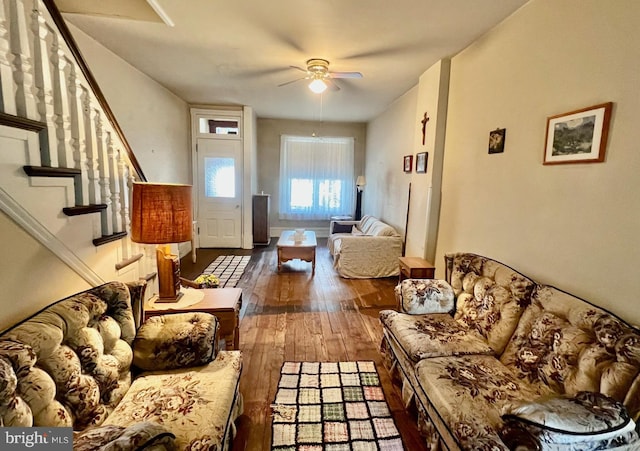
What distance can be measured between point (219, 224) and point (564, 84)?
17.8 ft

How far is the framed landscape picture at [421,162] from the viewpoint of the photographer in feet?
11.5

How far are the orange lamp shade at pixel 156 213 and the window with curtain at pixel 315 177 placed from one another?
5142mm

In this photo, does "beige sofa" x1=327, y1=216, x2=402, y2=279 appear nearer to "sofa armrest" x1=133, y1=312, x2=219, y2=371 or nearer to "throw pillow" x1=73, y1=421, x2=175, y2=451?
"sofa armrest" x1=133, y1=312, x2=219, y2=371

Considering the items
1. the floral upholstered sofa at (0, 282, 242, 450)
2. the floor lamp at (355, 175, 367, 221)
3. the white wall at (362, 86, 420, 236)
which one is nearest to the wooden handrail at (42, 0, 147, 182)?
the floral upholstered sofa at (0, 282, 242, 450)

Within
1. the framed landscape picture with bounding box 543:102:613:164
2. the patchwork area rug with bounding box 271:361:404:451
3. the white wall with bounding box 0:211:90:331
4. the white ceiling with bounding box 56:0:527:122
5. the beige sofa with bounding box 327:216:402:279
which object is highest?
the white ceiling with bounding box 56:0:527:122

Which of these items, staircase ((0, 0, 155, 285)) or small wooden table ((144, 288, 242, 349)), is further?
small wooden table ((144, 288, 242, 349))

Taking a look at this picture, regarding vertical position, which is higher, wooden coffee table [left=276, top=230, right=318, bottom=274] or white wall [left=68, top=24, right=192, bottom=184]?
white wall [left=68, top=24, right=192, bottom=184]

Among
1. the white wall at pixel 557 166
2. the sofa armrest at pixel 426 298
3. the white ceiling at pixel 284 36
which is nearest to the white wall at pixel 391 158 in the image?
the white ceiling at pixel 284 36

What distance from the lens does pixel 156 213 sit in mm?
1688

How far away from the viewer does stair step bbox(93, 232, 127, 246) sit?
1.71m

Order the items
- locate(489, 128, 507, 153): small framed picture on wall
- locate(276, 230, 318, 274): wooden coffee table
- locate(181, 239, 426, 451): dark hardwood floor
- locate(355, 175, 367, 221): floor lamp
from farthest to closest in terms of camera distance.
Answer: locate(355, 175, 367, 221): floor lamp → locate(276, 230, 318, 274): wooden coffee table → locate(489, 128, 507, 153): small framed picture on wall → locate(181, 239, 426, 451): dark hardwood floor

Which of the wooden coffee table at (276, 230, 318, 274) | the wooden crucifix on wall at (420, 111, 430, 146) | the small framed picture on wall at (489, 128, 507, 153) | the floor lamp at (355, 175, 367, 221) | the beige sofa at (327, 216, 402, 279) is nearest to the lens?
the small framed picture on wall at (489, 128, 507, 153)

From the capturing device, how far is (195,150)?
5516mm

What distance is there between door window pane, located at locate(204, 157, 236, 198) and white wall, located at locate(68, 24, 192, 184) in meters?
0.37
